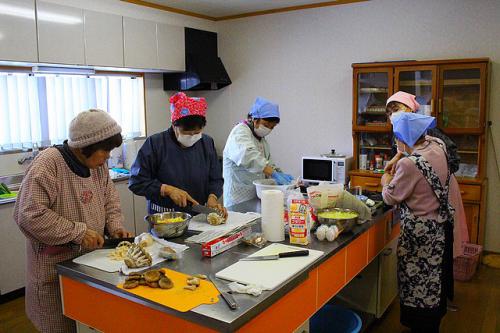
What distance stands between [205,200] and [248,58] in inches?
124

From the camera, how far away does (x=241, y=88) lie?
559 cm

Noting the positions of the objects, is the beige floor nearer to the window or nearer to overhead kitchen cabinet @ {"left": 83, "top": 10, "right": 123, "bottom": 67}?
the window

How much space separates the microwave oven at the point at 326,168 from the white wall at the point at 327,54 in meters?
0.39

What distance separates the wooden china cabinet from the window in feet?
8.14

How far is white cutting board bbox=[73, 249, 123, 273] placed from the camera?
1.74m

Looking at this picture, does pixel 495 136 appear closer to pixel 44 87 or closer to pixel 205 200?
pixel 205 200

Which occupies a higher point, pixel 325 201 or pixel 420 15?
pixel 420 15

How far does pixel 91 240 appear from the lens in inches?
72.2

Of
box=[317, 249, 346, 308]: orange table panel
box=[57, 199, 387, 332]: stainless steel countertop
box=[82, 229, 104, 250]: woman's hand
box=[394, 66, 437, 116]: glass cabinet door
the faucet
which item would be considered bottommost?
box=[317, 249, 346, 308]: orange table panel

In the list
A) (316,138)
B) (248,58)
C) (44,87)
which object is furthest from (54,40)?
(316,138)

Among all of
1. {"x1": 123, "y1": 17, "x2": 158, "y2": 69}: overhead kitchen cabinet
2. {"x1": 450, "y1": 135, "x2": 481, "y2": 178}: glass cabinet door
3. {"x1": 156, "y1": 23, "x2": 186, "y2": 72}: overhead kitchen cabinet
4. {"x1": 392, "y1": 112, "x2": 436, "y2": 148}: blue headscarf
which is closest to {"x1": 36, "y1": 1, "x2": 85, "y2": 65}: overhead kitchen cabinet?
{"x1": 123, "y1": 17, "x2": 158, "y2": 69}: overhead kitchen cabinet

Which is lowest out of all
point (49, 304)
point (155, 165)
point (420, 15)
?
point (49, 304)

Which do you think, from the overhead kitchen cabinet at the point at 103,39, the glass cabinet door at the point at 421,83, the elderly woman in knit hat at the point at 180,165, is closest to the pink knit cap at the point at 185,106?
the elderly woman in knit hat at the point at 180,165

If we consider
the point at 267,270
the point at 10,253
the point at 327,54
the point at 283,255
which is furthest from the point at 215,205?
the point at 327,54
